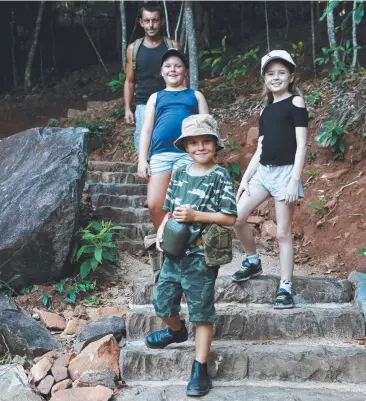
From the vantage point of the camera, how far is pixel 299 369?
326 cm

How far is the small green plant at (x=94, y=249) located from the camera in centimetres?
453

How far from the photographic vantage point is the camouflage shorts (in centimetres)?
298

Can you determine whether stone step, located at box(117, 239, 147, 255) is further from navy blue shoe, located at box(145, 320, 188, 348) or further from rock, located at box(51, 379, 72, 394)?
rock, located at box(51, 379, 72, 394)

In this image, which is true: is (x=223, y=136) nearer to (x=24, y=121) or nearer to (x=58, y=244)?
(x=58, y=244)

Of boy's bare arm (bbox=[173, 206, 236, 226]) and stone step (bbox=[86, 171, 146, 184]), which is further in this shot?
stone step (bbox=[86, 171, 146, 184])

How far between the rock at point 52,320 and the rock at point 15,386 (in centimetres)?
65

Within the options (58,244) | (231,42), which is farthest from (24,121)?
(58,244)

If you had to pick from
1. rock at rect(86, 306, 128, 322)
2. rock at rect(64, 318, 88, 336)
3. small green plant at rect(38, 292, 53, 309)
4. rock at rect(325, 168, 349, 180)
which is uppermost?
rock at rect(325, 168, 349, 180)

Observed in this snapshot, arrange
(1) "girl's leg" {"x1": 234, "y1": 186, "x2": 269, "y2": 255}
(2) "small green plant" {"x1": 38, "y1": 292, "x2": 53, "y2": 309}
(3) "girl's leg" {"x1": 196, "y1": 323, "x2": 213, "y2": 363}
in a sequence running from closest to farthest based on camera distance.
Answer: (3) "girl's leg" {"x1": 196, "y1": 323, "x2": 213, "y2": 363}, (1) "girl's leg" {"x1": 234, "y1": 186, "x2": 269, "y2": 255}, (2) "small green plant" {"x1": 38, "y1": 292, "x2": 53, "y2": 309}

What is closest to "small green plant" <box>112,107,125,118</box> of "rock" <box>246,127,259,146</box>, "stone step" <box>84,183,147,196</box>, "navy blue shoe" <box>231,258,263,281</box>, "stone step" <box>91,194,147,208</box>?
"rock" <box>246,127,259,146</box>

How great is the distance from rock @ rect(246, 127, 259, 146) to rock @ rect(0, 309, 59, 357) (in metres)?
3.96

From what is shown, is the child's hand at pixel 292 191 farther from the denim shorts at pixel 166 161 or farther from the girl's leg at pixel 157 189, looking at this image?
the girl's leg at pixel 157 189

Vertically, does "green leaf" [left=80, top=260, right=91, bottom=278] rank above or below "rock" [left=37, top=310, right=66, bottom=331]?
above

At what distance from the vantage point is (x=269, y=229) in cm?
580
